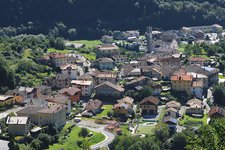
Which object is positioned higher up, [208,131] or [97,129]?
[208,131]

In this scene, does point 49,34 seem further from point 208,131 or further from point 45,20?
point 208,131

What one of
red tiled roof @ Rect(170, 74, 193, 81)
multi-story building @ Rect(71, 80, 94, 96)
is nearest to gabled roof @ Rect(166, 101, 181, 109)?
red tiled roof @ Rect(170, 74, 193, 81)

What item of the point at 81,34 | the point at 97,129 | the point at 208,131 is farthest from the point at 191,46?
the point at 208,131

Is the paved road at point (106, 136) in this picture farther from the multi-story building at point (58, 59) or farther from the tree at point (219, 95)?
the multi-story building at point (58, 59)

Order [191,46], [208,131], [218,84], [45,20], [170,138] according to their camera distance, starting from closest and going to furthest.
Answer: [208,131]
[170,138]
[218,84]
[191,46]
[45,20]

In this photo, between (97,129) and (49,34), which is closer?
(97,129)

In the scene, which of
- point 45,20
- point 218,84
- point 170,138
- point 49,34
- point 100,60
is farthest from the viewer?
point 45,20

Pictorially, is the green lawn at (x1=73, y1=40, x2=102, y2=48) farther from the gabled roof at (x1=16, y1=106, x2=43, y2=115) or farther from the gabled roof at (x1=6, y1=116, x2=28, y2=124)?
the gabled roof at (x1=6, y1=116, x2=28, y2=124)
